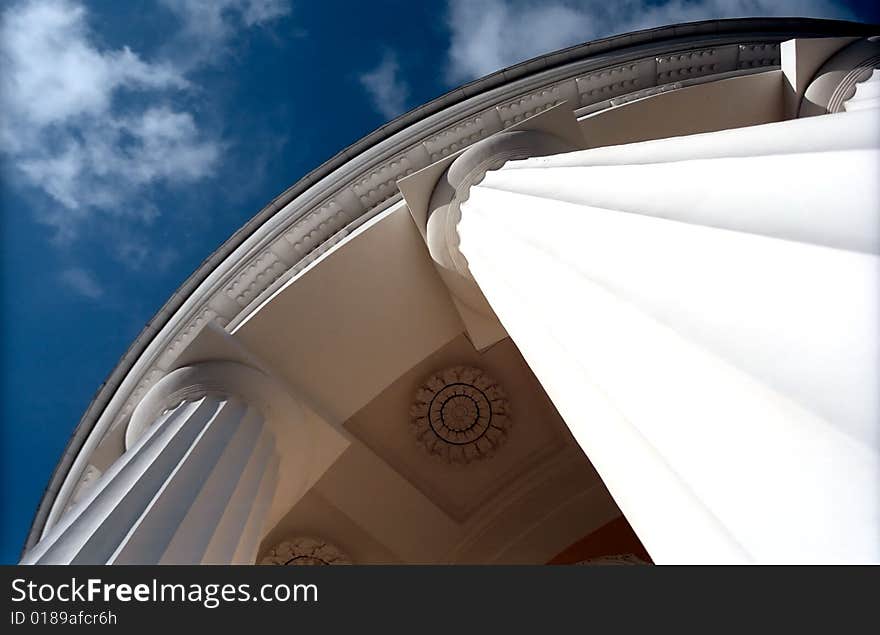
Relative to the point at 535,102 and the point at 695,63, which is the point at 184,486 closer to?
the point at 535,102

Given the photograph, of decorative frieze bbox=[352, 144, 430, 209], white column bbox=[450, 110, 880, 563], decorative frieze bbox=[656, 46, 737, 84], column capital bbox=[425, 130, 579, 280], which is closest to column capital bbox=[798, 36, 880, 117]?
decorative frieze bbox=[656, 46, 737, 84]

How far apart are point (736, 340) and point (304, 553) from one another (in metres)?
11.2

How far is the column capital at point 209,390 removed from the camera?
760cm

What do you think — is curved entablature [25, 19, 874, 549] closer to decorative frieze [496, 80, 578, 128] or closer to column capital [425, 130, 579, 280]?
decorative frieze [496, 80, 578, 128]

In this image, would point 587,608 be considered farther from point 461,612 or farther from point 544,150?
point 544,150

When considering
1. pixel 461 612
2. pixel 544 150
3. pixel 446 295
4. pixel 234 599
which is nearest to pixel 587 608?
pixel 461 612

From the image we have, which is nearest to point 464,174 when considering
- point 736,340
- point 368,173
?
point 368,173

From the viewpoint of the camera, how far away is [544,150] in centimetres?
753

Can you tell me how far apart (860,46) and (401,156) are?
6333 millimetres

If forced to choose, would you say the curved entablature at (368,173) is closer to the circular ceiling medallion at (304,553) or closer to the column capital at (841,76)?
the column capital at (841,76)

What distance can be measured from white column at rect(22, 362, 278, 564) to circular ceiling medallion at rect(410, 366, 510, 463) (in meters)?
4.50

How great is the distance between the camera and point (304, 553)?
39.3 feet

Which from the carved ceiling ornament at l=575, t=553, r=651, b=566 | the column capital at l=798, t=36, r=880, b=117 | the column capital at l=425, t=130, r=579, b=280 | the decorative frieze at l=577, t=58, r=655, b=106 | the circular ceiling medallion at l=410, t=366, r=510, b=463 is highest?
the decorative frieze at l=577, t=58, r=655, b=106

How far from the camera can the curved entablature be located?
9547mm
